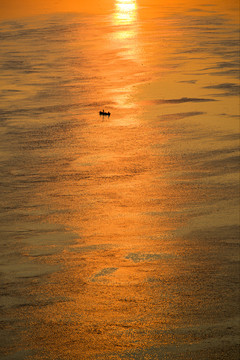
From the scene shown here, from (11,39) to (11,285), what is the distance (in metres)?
8.63

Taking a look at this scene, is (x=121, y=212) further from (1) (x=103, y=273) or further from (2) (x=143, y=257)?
(1) (x=103, y=273)

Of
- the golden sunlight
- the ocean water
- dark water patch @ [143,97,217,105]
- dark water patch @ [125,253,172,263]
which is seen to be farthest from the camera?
the golden sunlight

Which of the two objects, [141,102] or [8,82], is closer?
[141,102]

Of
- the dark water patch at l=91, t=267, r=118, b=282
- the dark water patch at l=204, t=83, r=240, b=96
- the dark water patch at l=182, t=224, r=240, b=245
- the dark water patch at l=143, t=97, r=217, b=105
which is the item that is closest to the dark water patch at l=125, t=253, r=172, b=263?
the dark water patch at l=91, t=267, r=118, b=282

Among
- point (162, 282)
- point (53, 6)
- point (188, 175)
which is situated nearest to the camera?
point (162, 282)

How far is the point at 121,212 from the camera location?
11.5ft

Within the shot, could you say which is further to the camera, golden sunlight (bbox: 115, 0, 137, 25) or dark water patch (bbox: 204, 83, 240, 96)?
golden sunlight (bbox: 115, 0, 137, 25)

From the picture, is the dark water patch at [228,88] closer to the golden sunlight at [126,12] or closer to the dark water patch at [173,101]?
the dark water patch at [173,101]

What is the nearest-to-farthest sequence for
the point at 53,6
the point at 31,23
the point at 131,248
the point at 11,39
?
the point at 131,248
the point at 11,39
the point at 31,23
the point at 53,6

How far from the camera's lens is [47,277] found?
2.81m

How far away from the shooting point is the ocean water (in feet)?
7.88

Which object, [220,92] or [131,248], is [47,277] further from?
[220,92]

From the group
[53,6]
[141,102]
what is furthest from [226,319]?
[53,6]

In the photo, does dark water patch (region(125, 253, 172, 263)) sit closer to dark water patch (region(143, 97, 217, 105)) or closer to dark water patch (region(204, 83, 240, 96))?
dark water patch (region(143, 97, 217, 105))
